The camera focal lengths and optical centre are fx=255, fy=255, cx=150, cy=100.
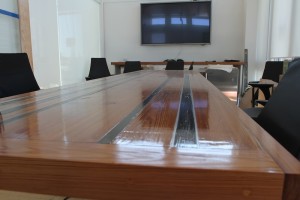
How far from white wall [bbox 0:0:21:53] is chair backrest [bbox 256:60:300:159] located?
3.16 metres

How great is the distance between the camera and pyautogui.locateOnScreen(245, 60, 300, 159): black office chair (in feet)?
2.48

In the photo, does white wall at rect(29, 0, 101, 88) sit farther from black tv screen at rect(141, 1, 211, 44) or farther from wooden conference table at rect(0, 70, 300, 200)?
wooden conference table at rect(0, 70, 300, 200)

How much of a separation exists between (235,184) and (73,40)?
5.08 metres

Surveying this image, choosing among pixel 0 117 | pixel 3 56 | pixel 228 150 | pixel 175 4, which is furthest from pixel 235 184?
pixel 175 4

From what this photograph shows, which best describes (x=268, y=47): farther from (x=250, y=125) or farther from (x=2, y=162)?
(x=2, y=162)

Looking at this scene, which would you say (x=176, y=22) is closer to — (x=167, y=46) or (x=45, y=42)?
(x=167, y=46)

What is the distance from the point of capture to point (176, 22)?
6023 mm

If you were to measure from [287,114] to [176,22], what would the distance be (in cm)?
550

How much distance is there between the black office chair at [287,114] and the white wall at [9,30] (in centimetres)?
316

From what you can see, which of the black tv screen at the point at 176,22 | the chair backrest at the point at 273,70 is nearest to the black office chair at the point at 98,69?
the black tv screen at the point at 176,22

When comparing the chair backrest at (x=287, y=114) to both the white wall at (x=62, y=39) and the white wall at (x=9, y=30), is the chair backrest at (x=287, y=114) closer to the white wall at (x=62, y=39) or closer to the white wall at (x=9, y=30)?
A: the white wall at (x=9, y=30)

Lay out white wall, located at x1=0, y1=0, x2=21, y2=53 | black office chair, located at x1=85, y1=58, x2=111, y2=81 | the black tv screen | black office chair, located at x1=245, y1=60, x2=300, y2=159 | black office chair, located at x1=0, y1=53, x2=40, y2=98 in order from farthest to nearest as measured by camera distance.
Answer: the black tv screen < black office chair, located at x1=85, y1=58, x2=111, y2=81 < white wall, located at x1=0, y1=0, x2=21, y2=53 < black office chair, located at x1=0, y1=53, x2=40, y2=98 < black office chair, located at x1=245, y1=60, x2=300, y2=159

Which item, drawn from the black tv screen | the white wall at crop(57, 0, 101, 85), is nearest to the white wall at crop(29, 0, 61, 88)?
the white wall at crop(57, 0, 101, 85)

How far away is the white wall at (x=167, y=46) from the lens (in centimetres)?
594
